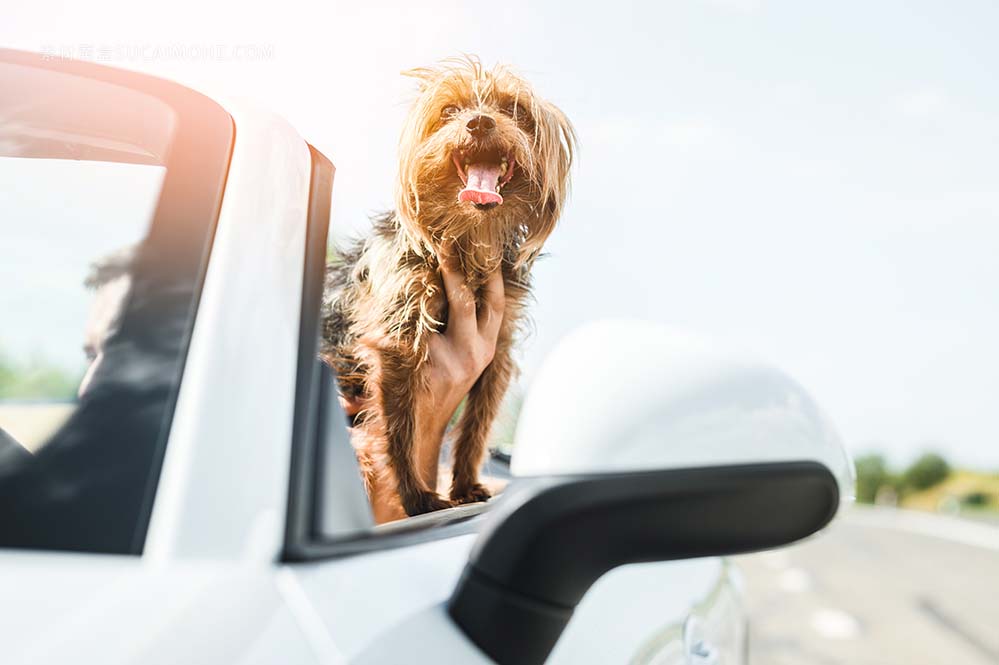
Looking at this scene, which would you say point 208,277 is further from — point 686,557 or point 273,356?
point 686,557

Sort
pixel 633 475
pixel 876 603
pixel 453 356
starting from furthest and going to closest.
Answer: pixel 876 603 → pixel 453 356 → pixel 633 475

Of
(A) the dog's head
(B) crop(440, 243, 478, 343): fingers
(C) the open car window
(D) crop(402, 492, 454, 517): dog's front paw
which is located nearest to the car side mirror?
(C) the open car window

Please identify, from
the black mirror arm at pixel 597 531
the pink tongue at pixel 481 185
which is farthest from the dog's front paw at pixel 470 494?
the black mirror arm at pixel 597 531

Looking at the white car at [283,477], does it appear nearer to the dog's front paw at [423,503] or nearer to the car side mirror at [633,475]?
the car side mirror at [633,475]

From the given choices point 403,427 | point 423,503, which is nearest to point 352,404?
point 403,427

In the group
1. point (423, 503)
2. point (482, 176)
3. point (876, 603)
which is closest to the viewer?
point (423, 503)

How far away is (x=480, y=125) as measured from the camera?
166cm

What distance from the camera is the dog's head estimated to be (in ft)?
5.30

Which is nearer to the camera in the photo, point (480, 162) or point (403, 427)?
point (403, 427)

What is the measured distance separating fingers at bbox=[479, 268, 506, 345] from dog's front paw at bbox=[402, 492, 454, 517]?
29 centimetres

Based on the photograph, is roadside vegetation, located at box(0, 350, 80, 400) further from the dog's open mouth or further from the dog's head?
the dog's open mouth

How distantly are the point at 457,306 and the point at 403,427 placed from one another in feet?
0.73

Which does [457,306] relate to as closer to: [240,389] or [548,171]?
[548,171]

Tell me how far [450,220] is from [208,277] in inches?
28.9
